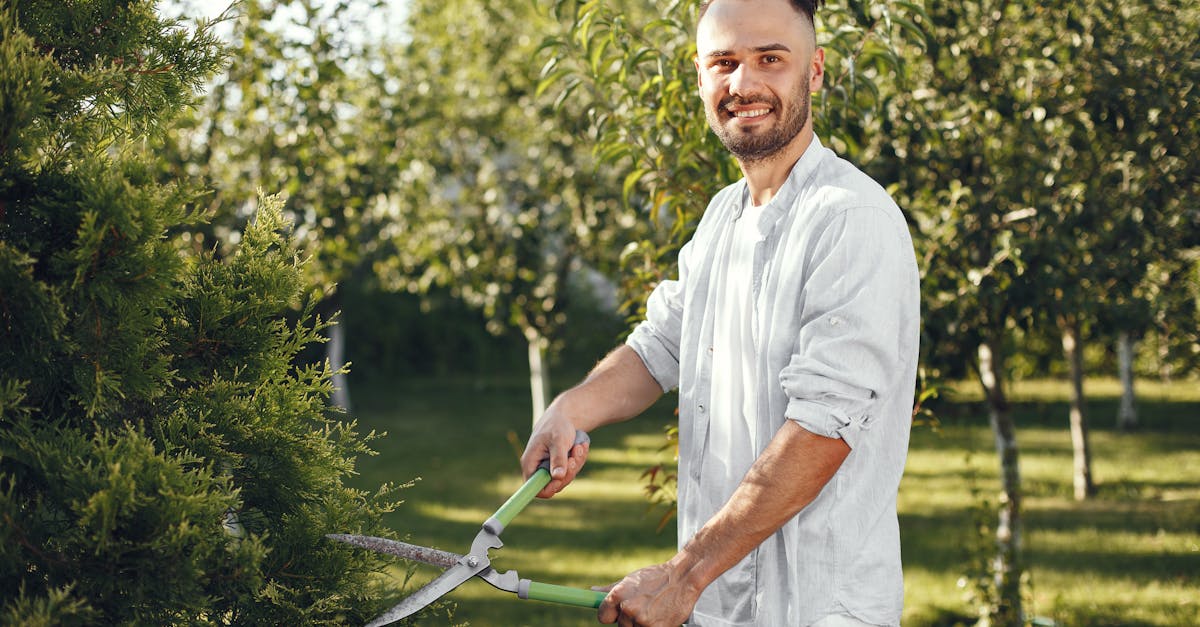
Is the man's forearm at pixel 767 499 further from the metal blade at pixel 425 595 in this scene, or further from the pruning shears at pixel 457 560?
the metal blade at pixel 425 595

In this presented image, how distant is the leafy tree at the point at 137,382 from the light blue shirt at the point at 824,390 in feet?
2.56

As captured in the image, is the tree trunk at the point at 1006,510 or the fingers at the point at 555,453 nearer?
the fingers at the point at 555,453

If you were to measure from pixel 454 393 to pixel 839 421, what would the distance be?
1706 cm

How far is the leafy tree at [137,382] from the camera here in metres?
1.88

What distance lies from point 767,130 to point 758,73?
0.11 meters

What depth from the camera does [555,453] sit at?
2.26m

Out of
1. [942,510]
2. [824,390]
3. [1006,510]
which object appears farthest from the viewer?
[942,510]

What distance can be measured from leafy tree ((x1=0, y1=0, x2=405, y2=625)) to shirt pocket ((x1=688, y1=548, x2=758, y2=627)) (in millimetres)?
696

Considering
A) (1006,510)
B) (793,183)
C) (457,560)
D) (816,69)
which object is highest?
(816,69)

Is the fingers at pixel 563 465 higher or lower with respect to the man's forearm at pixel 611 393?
lower

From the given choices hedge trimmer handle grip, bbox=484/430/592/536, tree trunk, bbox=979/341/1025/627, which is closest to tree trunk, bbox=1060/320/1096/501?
tree trunk, bbox=979/341/1025/627

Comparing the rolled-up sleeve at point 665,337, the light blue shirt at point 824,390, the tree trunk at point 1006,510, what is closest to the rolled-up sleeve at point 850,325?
the light blue shirt at point 824,390

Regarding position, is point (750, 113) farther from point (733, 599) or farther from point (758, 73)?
point (733, 599)

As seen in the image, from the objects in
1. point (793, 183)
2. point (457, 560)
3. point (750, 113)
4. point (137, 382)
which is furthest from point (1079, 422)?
point (137, 382)
